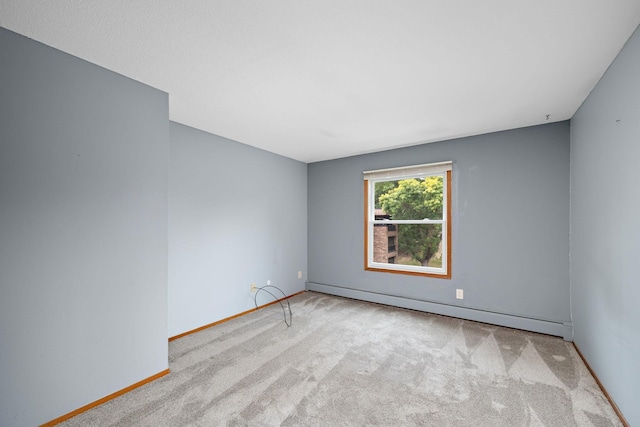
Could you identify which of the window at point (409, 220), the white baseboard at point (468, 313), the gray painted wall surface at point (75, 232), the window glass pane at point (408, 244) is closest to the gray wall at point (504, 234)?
the white baseboard at point (468, 313)

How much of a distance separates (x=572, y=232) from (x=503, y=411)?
2076 mm

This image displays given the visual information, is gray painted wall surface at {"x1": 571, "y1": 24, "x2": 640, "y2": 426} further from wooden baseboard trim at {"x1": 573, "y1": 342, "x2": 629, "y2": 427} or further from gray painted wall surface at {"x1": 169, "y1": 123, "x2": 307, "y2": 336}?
gray painted wall surface at {"x1": 169, "y1": 123, "x2": 307, "y2": 336}

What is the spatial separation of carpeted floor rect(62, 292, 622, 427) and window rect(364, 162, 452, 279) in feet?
3.30

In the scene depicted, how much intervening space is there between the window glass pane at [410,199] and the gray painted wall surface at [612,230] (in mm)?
1486

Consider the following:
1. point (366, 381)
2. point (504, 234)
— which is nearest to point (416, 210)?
point (504, 234)

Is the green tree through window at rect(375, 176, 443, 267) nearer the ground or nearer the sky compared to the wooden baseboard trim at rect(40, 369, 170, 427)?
nearer the sky

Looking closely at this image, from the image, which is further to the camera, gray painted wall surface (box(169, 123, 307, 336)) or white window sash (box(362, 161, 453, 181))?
white window sash (box(362, 161, 453, 181))

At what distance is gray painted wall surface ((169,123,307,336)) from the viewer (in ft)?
9.86

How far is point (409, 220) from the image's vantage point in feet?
13.0

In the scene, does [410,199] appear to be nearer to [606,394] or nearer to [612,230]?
[612,230]

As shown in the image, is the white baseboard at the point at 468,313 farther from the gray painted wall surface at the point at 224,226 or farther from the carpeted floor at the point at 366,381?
the gray painted wall surface at the point at 224,226

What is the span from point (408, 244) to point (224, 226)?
270 cm

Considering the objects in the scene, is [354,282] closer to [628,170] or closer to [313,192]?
[313,192]

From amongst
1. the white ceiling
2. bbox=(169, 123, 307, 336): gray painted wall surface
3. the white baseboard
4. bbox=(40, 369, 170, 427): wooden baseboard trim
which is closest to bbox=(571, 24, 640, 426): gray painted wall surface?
the white ceiling
